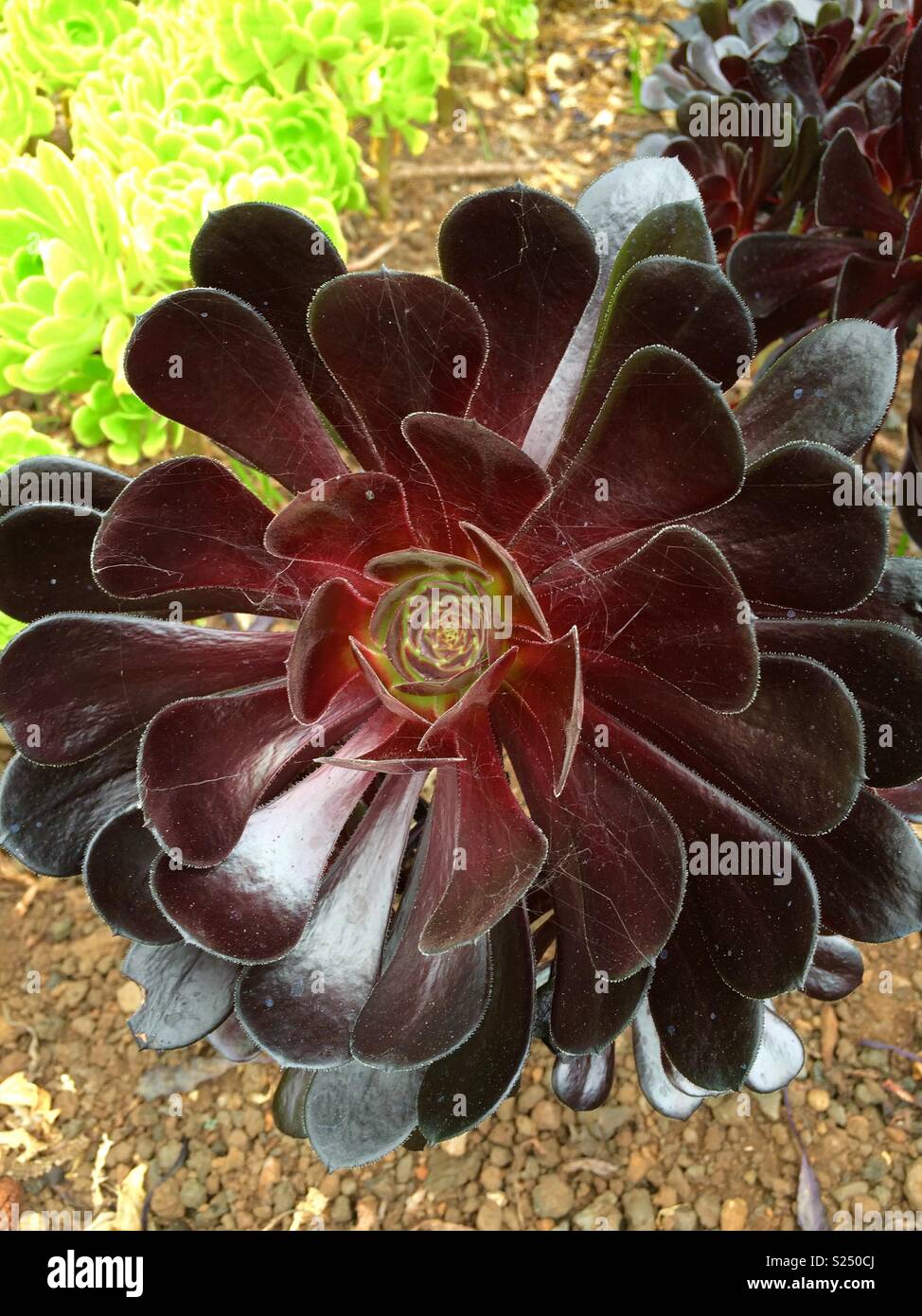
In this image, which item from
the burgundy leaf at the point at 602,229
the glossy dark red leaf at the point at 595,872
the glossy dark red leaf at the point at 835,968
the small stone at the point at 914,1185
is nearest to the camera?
the glossy dark red leaf at the point at 595,872

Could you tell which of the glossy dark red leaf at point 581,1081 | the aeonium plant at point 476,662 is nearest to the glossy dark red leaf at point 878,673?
the aeonium plant at point 476,662

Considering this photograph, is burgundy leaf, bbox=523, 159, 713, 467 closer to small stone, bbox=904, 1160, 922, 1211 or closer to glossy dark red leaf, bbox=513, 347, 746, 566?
glossy dark red leaf, bbox=513, 347, 746, 566

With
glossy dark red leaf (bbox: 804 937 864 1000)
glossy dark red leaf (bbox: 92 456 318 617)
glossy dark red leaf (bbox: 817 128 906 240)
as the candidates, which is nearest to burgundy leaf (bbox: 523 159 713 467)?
glossy dark red leaf (bbox: 92 456 318 617)

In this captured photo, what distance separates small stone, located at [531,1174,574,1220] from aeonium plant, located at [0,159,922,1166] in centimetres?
50

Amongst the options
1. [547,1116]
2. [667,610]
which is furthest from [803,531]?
[547,1116]

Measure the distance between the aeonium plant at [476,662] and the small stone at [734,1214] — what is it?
558 mm

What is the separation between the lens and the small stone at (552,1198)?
1.27m

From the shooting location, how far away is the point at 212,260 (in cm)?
82

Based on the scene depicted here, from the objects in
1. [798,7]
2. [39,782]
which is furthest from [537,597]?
[798,7]

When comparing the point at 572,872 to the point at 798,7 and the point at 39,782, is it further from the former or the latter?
the point at 798,7

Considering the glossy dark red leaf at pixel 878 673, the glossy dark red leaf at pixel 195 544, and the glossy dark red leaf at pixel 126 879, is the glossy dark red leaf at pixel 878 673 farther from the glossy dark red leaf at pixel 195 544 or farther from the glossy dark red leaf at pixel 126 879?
the glossy dark red leaf at pixel 126 879

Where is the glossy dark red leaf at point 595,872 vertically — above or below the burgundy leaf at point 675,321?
below

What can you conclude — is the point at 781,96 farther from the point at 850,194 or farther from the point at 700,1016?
the point at 700,1016

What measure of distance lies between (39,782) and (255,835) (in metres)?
0.20
